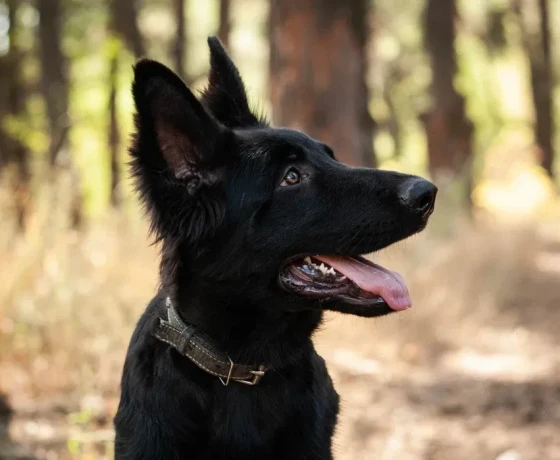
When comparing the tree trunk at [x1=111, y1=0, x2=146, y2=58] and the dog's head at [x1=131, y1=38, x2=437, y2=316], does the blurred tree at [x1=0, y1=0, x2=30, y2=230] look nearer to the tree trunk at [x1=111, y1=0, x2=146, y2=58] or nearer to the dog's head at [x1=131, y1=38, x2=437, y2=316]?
the tree trunk at [x1=111, y1=0, x2=146, y2=58]

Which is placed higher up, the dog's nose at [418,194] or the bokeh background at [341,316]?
the dog's nose at [418,194]

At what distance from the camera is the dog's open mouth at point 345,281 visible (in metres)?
3.00

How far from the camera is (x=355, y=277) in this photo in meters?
3.09

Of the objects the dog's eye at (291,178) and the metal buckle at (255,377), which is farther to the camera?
the dog's eye at (291,178)

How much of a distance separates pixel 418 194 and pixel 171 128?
0.98 metres

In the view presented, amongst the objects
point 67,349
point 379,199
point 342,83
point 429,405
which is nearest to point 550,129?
point 342,83

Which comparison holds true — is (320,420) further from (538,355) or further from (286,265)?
(538,355)

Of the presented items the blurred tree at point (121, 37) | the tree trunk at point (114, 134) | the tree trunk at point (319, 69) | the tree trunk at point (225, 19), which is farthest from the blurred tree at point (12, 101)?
the tree trunk at point (225, 19)

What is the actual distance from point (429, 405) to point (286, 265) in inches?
135

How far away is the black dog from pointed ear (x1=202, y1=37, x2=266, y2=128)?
472 millimetres

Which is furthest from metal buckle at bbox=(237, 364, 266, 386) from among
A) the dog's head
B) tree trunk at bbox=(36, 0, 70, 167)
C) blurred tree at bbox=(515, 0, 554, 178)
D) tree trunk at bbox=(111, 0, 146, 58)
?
blurred tree at bbox=(515, 0, 554, 178)

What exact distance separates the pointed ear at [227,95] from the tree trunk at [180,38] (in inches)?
514

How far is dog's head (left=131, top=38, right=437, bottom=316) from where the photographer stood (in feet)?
9.82

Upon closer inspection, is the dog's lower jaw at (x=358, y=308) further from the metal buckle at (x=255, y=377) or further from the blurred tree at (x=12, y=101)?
the blurred tree at (x=12, y=101)
